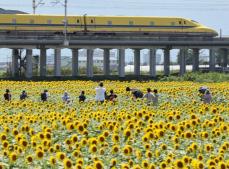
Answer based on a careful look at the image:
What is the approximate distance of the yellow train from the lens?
7125cm

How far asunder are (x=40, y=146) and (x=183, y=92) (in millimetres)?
24555

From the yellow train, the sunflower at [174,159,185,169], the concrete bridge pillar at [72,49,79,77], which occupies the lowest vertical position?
the sunflower at [174,159,185,169]

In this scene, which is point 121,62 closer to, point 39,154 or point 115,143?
point 115,143

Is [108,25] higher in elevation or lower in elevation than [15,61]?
higher

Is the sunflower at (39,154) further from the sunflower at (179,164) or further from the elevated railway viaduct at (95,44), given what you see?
the elevated railway viaduct at (95,44)

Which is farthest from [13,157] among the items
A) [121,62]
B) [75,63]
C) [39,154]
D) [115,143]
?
[75,63]

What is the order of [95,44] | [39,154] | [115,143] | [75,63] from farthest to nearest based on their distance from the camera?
[75,63], [95,44], [115,143], [39,154]

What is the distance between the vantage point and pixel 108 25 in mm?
76000

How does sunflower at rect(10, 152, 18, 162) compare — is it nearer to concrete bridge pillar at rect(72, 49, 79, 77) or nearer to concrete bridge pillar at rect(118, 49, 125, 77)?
concrete bridge pillar at rect(118, 49, 125, 77)

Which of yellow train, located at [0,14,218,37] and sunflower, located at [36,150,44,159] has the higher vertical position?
yellow train, located at [0,14,218,37]

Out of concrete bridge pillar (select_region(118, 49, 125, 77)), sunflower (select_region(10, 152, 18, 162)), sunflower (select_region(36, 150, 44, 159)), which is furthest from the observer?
concrete bridge pillar (select_region(118, 49, 125, 77))

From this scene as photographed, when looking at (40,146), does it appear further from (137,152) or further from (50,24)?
(50,24)

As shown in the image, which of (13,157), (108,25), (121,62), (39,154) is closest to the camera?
(13,157)

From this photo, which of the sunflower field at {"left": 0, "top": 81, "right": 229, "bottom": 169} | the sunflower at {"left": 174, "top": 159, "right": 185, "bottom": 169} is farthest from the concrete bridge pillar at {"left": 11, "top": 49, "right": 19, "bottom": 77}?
the sunflower at {"left": 174, "top": 159, "right": 185, "bottom": 169}
